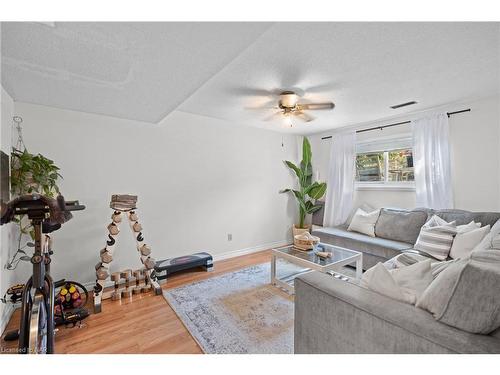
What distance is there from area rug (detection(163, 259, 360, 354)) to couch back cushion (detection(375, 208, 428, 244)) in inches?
62.2

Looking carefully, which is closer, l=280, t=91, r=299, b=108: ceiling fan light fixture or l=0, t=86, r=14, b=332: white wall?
l=0, t=86, r=14, b=332: white wall

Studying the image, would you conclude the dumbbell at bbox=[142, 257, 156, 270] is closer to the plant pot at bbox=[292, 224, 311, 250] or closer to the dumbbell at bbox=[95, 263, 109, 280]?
the dumbbell at bbox=[95, 263, 109, 280]

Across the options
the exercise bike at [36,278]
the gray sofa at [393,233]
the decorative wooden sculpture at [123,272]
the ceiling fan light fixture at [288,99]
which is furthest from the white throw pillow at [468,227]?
the exercise bike at [36,278]

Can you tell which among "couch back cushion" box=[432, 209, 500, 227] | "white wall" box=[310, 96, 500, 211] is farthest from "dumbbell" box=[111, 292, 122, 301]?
"white wall" box=[310, 96, 500, 211]

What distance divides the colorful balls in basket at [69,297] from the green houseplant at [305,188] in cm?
339

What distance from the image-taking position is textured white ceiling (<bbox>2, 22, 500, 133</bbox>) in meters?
1.32

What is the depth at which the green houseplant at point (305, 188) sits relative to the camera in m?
4.15

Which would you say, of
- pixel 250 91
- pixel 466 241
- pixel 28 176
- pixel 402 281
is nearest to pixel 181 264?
pixel 28 176

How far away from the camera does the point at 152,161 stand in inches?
119

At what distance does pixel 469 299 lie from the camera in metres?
0.86
